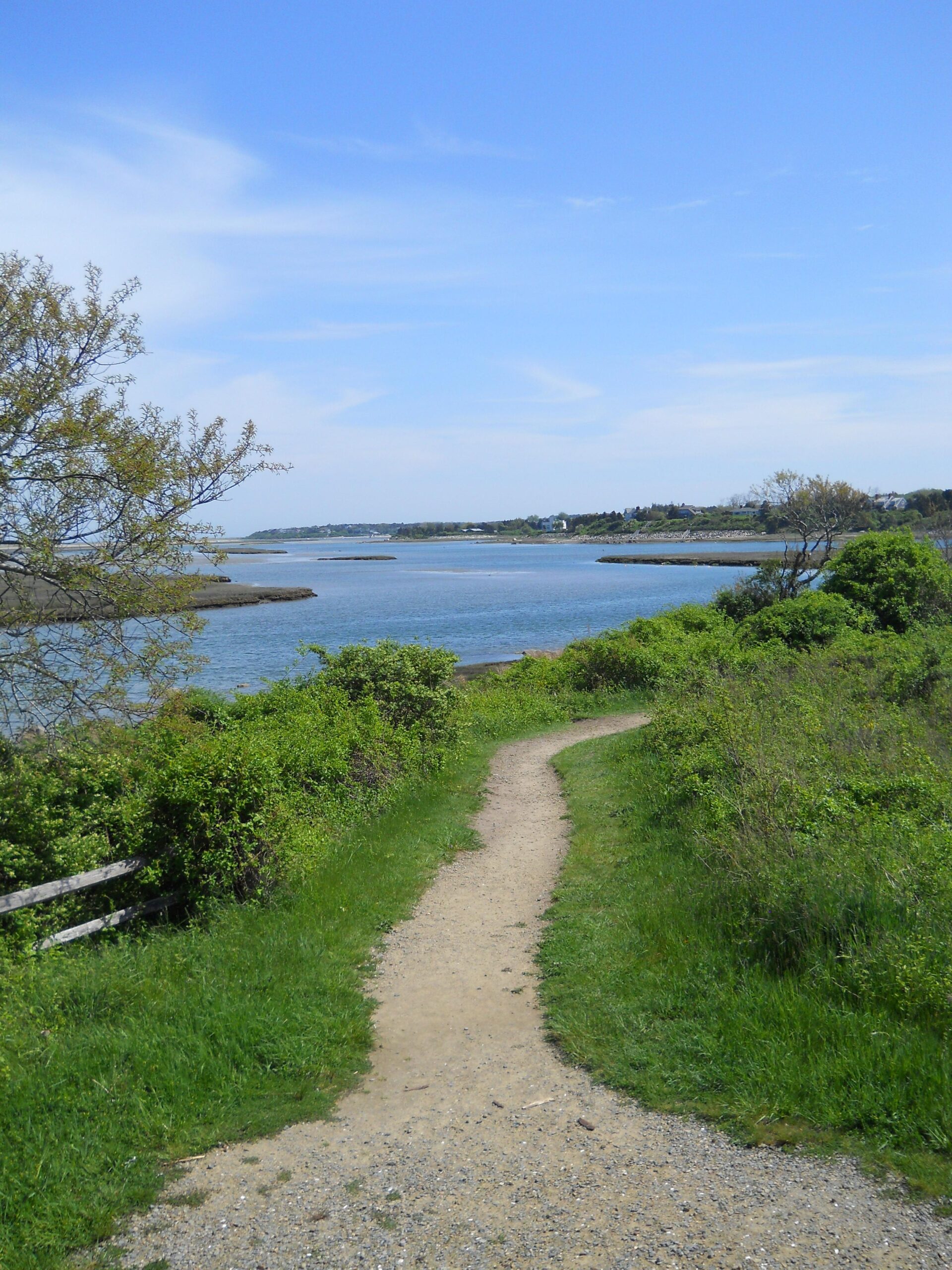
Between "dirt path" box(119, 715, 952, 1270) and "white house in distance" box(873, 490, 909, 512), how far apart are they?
368 feet

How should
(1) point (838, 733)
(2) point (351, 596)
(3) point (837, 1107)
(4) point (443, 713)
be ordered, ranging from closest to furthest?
(3) point (837, 1107) < (1) point (838, 733) < (4) point (443, 713) < (2) point (351, 596)

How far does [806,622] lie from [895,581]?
4649 millimetres

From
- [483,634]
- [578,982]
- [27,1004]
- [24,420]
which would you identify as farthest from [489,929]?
[483,634]

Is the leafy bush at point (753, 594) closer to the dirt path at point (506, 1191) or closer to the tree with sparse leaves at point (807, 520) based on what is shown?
the tree with sparse leaves at point (807, 520)

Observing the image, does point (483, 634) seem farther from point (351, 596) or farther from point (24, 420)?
point (24, 420)

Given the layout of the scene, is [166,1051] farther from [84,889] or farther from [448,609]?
[448,609]

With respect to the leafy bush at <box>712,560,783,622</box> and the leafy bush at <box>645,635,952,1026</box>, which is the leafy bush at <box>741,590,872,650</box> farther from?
the leafy bush at <box>645,635,952,1026</box>

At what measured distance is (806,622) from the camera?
23641 mm

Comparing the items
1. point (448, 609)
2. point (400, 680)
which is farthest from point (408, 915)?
point (448, 609)

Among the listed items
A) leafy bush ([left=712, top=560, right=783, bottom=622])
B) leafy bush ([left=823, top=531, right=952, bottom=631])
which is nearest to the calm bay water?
leafy bush ([left=712, top=560, right=783, bottom=622])

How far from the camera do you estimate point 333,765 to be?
1230 centimetres

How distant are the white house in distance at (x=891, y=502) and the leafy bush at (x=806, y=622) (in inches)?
3577

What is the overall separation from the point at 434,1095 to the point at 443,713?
10.4m

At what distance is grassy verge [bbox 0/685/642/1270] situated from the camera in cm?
482
